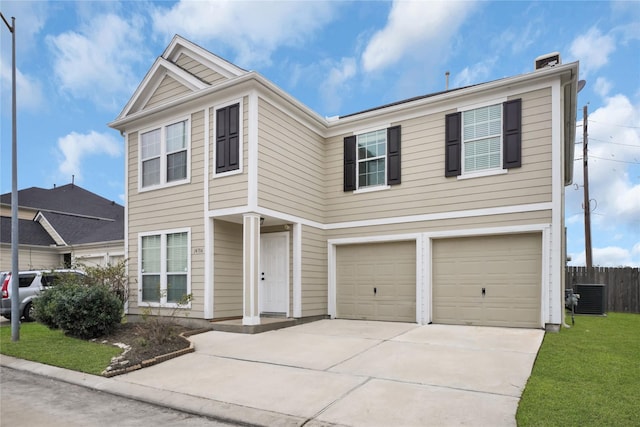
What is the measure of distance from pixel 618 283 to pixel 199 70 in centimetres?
1471

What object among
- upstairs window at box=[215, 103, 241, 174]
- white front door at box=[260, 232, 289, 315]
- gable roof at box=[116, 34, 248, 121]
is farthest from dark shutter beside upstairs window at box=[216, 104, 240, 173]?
white front door at box=[260, 232, 289, 315]

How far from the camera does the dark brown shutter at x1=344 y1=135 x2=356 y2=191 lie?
11188 mm

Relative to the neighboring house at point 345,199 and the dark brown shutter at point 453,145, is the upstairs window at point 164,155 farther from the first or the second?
the dark brown shutter at point 453,145

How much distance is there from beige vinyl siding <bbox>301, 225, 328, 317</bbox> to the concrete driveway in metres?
2.01

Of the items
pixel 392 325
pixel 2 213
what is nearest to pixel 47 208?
pixel 2 213

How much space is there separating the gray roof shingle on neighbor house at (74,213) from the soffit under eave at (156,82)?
22.0 feet

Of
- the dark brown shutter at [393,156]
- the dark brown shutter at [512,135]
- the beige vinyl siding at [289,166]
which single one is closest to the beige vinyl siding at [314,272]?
the beige vinyl siding at [289,166]

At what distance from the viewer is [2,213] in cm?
2291

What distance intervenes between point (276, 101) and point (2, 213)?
69.5 feet

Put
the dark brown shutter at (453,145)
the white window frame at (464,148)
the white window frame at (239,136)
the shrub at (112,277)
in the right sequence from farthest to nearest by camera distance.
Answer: the shrub at (112,277)
the dark brown shutter at (453,145)
the white window frame at (239,136)
the white window frame at (464,148)

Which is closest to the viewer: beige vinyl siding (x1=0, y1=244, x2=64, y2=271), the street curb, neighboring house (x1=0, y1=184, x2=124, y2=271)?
the street curb

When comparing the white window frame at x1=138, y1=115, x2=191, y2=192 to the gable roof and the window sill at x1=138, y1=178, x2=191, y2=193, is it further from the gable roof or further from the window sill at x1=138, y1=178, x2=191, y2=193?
the gable roof

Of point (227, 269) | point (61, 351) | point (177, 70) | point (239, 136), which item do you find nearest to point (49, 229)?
point (177, 70)

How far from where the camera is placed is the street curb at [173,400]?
13.5 feet
